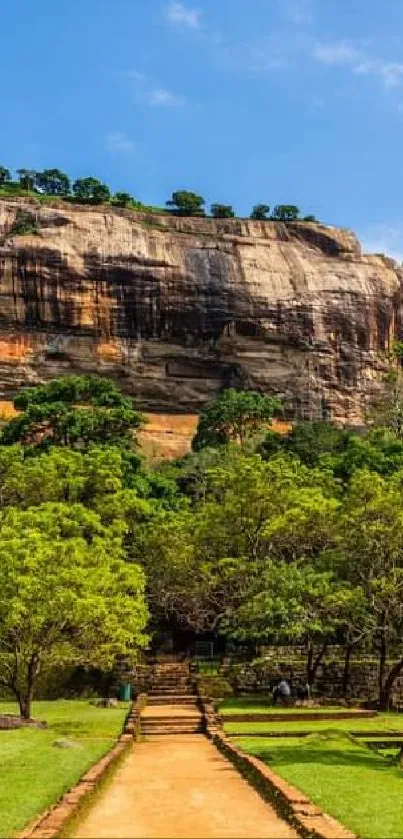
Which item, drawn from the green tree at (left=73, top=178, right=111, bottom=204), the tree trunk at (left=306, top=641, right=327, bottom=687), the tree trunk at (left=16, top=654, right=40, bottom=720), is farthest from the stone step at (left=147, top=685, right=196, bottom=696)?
the green tree at (left=73, top=178, right=111, bottom=204)

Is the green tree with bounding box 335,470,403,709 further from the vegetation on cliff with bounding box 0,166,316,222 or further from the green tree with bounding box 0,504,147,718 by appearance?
the vegetation on cliff with bounding box 0,166,316,222

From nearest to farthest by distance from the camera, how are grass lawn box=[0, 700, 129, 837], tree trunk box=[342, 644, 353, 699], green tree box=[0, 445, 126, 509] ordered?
grass lawn box=[0, 700, 129, 837], tree trunk box=[342, 644, 353, 699], green tree box=[0, 445, 126, 509]

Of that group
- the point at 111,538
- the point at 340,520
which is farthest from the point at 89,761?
the point at 111,538

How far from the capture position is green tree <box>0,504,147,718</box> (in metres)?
23.3

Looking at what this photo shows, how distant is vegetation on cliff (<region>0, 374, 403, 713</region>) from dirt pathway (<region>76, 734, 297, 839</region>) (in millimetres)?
7440

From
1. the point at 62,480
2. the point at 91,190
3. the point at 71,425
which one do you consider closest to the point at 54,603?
the point at 62,480

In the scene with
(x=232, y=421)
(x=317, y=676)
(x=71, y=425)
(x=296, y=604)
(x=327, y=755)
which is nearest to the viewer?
(x=327, y=755)

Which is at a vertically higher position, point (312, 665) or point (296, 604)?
point (296, 604)

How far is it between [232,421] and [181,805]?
162 ft

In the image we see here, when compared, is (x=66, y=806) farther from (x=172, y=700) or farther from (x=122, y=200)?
(x=122, y=200)

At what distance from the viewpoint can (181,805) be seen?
38.8 ft

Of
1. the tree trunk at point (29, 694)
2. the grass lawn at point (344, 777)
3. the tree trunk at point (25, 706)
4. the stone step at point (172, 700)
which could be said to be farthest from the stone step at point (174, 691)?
the grass lawn at point (344, 777)

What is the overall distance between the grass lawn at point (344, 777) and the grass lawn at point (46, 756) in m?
3.24

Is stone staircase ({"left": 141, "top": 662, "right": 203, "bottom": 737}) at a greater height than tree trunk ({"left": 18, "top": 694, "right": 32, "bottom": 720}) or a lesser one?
lesser
